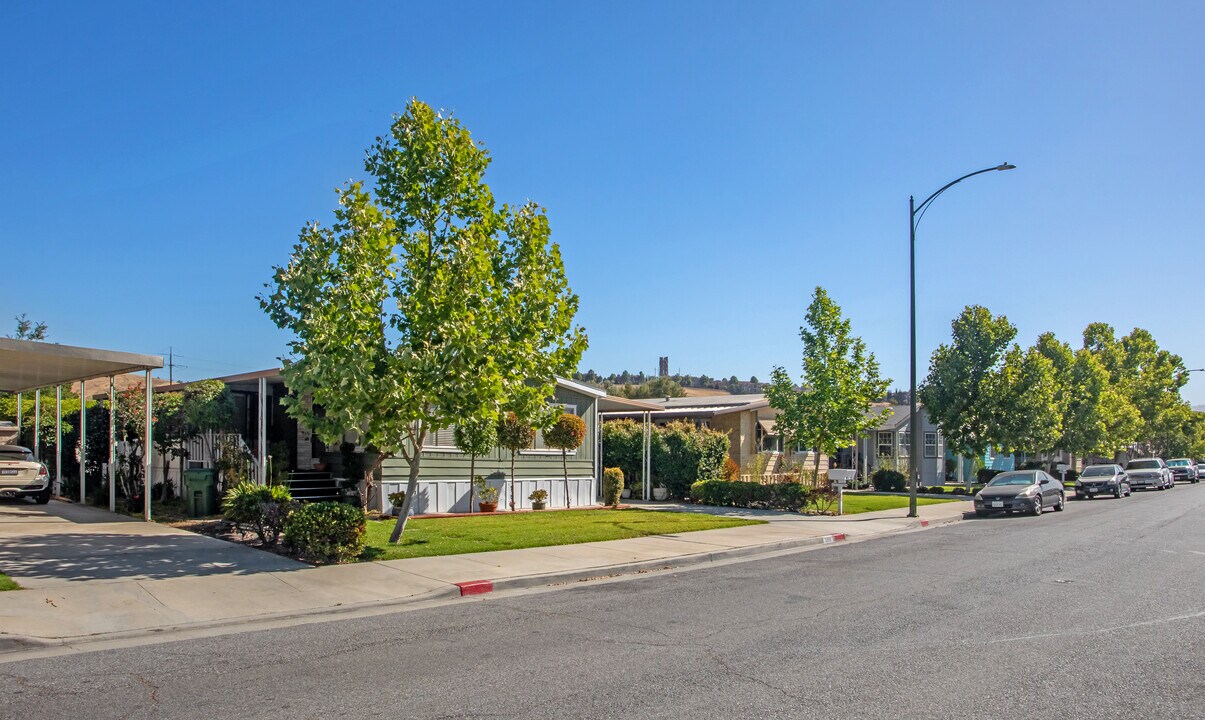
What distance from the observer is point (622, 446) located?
29.3 m

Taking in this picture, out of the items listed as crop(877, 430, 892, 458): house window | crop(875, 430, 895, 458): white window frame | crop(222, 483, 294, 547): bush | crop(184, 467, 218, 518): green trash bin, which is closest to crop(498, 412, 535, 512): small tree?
crop(222, 483, 294, 547): bush

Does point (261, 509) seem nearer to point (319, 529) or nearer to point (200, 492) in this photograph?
point (319, 529)

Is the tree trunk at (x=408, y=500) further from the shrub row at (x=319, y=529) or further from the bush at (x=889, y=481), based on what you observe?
the bush at (x=889, y=481)

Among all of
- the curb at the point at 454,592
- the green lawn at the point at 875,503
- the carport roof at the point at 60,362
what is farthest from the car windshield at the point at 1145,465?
the carport roof at the point at 60,362

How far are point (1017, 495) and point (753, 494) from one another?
25.4 feet

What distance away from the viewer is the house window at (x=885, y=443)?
4669 centimetres

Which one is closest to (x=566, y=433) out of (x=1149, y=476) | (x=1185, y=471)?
(x=1149, y=476)

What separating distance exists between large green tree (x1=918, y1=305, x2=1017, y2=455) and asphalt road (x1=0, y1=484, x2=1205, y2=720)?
86.3 ft

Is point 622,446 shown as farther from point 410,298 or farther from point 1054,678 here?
point 1054,678

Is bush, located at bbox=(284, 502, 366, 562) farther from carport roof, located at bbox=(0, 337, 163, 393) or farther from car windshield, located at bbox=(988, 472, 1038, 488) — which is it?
car windshield, located at bbox=(988, 472, 1038, 488)

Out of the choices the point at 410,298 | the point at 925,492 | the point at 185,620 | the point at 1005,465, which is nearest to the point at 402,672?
the point at 185,620

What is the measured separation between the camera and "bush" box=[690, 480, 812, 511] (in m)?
24.4

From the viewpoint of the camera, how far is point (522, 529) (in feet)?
57.4

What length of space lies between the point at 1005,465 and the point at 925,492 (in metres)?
19.6
